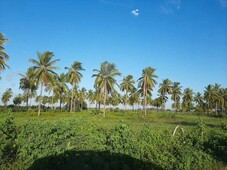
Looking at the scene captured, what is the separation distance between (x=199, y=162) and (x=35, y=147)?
19.8 feet

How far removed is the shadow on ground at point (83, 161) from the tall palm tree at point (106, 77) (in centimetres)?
4342

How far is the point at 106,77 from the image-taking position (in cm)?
5122

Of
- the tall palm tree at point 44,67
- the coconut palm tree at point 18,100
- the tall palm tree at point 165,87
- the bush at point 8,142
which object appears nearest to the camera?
the bush at point 8,142

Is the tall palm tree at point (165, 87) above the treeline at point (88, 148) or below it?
above

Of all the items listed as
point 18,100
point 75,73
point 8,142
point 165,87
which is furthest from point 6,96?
point 8,142

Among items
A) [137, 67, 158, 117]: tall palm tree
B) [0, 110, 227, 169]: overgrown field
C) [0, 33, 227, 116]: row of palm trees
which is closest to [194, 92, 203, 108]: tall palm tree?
[0, 33, 227, 116]: row of palm trees

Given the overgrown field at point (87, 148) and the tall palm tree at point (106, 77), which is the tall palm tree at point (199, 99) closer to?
the tall palm tree at point (106, 77)

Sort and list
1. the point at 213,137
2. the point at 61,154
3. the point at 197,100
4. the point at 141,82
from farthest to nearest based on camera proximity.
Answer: the point at 197,100 < the point at 141,82 < the point at 213,137 < the point at 61,154

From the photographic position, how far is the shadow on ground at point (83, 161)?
6.81 m

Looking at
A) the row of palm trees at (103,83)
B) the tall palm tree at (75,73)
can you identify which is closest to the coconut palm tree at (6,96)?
the row of palm trees at (103,83)

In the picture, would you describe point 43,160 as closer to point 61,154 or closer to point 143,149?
point 61,154

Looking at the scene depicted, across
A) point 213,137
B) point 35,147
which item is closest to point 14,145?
point 35,147

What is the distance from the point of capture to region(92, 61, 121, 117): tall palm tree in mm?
51062

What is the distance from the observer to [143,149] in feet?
26.0
